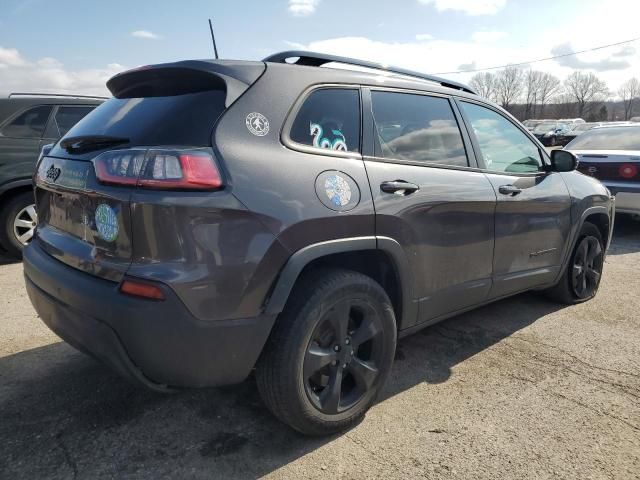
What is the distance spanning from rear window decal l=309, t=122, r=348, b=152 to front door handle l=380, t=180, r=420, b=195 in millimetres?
273

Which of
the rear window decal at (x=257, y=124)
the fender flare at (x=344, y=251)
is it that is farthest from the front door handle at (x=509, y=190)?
the rear window decal at (x=257, y=124)

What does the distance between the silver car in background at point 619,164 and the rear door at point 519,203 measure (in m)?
3.34

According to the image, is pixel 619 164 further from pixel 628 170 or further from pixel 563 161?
pixel 563 161

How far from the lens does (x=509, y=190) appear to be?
3357 mm

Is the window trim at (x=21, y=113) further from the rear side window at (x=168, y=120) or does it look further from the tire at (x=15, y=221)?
the rear side window at (x=168, y=120)

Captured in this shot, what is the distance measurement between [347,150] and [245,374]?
1.17 metres

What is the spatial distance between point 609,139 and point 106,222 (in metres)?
8.10

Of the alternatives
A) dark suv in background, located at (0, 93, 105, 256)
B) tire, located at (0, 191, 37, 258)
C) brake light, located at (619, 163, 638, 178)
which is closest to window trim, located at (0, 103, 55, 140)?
dark suv in background, located at (0, 93, 105, 256)

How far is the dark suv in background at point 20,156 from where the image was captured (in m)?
Answer: 5.38

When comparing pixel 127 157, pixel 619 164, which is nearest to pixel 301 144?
pixel 127 157

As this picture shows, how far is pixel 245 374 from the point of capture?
2.15 m

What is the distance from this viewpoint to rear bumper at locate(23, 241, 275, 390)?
1.92 m

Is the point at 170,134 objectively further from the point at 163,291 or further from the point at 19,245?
the point at 19,245

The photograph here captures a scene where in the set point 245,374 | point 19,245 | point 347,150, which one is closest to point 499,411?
point 245,374
